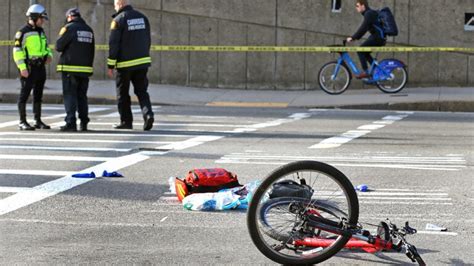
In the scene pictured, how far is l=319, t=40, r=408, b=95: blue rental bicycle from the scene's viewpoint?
21.9 meters

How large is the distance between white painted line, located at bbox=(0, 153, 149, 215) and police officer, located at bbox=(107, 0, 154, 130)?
3.81 meters

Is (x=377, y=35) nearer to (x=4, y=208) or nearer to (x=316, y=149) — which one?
(x=316, y=149)

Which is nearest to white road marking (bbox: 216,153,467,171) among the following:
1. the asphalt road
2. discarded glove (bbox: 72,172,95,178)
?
the asphalt road

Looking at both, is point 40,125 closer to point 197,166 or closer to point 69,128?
point 69,128

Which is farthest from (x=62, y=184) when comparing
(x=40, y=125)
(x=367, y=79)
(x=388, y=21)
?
(x=367, y=79)

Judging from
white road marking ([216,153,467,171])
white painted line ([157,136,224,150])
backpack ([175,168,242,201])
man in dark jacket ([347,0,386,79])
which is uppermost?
man in dark jacket ([347,0,386,79])

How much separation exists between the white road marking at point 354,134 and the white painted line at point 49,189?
296 centimetres

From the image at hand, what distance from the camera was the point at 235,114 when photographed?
19047mm

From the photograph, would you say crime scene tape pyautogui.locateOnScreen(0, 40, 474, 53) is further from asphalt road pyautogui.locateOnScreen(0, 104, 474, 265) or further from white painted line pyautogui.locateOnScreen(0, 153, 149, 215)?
white painted line pyautogui.locateOnScreen(0, 153, 149, 215)

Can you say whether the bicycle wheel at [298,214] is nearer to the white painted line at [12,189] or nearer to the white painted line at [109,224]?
the white painted line at [109,224]

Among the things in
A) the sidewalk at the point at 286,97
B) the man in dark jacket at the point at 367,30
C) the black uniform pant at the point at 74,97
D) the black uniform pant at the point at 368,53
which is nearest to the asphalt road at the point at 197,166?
the black uniform pant at the point at 74,97

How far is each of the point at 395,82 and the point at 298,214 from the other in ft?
50.8

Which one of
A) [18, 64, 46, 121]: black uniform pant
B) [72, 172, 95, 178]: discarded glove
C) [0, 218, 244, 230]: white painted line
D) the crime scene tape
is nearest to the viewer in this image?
[0, 218, 244, 230]: white painted line

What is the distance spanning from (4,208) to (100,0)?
15.3 metres
